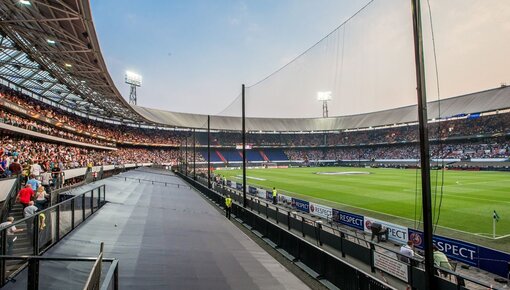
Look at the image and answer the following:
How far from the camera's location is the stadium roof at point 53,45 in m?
15.4

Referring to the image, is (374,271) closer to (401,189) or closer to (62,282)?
(62,282)

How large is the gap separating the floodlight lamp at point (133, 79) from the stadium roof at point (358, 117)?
1192 cm

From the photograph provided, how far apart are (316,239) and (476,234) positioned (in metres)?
8.33

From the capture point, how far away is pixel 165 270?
675 centimetres

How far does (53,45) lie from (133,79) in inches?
2651

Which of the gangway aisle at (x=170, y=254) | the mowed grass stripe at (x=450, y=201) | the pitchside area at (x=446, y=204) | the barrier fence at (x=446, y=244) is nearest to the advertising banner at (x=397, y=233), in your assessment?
the barrier fence at (x=446, y=244)

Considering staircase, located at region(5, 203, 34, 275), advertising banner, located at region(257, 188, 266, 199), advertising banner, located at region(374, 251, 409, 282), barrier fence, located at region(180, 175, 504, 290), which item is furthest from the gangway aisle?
advertising banner, located at region(257, 188, 266, 199)

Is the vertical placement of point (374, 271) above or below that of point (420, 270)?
below

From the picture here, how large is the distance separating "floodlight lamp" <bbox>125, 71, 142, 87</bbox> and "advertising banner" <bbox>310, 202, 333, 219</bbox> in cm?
7651

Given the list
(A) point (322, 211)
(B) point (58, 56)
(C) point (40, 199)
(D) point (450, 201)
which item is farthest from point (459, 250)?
(B) point (58, 56)

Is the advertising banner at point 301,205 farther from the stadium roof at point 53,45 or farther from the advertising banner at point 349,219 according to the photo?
the stadium roof at point 53,45

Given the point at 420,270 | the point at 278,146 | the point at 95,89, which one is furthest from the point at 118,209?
the point at 278,146

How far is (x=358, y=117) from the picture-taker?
100 meters

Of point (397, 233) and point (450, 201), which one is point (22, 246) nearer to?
point (397, 233)
